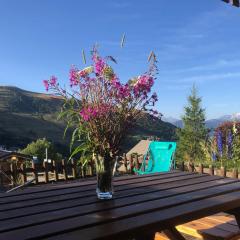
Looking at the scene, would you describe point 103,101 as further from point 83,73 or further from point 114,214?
point 114,214

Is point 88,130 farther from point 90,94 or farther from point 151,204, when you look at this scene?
point 151,204

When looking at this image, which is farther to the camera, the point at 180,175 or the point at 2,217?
the point at 180,175

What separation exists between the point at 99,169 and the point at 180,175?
1.26m

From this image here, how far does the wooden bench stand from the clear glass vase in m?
1.00

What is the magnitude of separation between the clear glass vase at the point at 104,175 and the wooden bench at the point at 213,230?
3.27 feet

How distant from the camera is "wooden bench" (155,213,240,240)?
2.86 meters

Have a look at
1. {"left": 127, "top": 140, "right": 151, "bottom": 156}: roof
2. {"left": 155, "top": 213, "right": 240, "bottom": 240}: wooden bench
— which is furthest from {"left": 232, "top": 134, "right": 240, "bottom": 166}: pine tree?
{"left": 127, "top": 140, "right": 151, "bottom": 156}: roof

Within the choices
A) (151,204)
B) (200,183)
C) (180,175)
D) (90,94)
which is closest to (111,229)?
(151,204)

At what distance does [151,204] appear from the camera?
2143mm

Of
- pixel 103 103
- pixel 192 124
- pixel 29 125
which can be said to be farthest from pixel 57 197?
pixel 29 125

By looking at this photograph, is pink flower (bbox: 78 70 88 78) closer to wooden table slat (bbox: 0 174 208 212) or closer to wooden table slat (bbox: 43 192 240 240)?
wooden table slat (bbox: 0 174 208 212)

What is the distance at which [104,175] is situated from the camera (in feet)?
7.65

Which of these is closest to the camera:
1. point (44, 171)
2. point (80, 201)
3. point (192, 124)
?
point (80, 201)

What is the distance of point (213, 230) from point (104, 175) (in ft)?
3.86
